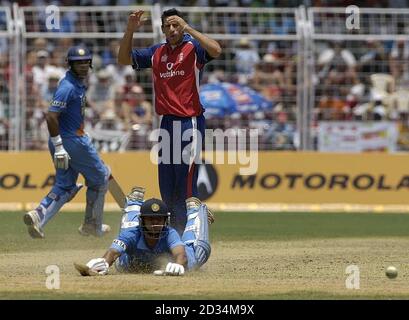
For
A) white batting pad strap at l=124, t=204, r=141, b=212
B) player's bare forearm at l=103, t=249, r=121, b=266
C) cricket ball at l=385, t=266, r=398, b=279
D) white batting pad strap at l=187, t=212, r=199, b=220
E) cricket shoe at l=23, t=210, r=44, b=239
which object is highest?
white batting pad strap at l=124, t=204, r=141, b=212

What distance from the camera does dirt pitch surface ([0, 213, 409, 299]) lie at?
10102mm

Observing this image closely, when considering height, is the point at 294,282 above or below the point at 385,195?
above

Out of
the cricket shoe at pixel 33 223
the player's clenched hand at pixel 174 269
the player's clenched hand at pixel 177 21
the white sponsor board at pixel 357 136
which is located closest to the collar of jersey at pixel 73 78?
the cricket shoe at pixel 33 223

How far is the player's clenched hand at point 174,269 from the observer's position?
1091 centimetres

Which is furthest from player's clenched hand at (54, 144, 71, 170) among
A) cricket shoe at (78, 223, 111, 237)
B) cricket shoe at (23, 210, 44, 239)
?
cricket shoe at (78, 223, 111, 237)

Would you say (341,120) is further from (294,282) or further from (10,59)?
(294,282)

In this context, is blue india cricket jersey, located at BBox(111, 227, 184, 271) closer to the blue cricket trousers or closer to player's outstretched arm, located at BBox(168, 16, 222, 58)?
the blue cricket trousers

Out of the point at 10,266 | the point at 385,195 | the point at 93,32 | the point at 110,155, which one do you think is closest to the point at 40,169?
the point at 110,155

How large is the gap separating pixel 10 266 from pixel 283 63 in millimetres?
11713

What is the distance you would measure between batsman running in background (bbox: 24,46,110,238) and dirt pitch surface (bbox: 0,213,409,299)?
1.21ft

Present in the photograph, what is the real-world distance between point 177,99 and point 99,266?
2666mm

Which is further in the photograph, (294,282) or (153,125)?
(153,125)

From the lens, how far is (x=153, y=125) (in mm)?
22219

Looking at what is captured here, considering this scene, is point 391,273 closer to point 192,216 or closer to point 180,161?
point 192,216
